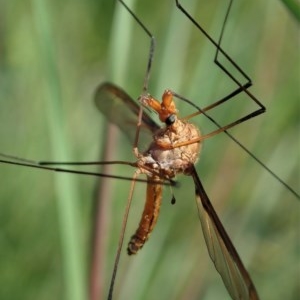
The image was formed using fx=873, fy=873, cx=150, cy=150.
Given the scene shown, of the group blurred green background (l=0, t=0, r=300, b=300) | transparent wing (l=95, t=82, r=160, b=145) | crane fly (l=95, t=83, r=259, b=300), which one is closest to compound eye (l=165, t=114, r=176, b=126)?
crane fly (l=95, t=83, r=259, b=300)

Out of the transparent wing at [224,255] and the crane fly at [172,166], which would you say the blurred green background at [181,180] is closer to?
the crane fly at [172,166]

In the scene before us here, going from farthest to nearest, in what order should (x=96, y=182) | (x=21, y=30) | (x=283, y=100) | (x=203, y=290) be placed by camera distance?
1. (x=21, y=30)
2. (x=283, y=100)
3. (x=203, y=290)
4. (x=96, y=182)

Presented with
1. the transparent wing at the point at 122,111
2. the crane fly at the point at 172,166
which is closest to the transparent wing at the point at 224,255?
the crane fly at the point at 172,166

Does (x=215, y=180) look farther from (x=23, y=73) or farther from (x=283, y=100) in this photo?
(x=23, y=73)

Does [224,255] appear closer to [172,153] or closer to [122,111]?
[172,153]

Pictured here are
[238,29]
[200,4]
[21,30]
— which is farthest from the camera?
[200,4]

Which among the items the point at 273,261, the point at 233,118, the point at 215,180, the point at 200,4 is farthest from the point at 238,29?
the point at 200,4
